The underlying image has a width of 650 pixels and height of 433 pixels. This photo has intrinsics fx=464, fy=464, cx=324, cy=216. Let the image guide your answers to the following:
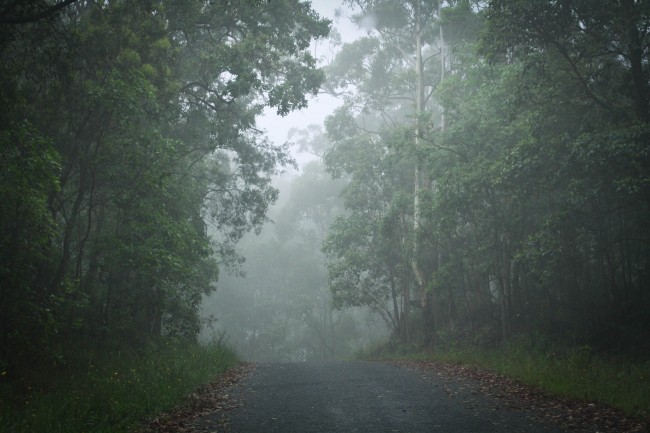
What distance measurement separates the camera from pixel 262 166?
22.2 metres

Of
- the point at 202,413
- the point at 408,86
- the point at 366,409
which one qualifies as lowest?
the point at 366,409

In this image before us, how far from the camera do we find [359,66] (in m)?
30.1

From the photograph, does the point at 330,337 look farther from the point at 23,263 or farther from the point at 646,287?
the point at 23,263

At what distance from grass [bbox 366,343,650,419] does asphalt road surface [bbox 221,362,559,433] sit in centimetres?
158

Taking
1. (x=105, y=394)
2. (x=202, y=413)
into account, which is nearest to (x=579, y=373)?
(x=202, y=413)

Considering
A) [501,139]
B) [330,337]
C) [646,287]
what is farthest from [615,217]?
[330,337]

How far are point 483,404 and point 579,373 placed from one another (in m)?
3.10

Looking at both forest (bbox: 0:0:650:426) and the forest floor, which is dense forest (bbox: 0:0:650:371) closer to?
forest (bbox: 0:0:650:426)

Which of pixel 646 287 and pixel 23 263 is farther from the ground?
pixel 23 263

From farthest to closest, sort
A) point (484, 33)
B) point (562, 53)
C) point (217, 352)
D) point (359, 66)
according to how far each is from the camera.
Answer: point (359, 66) → point (217, 352) → point (484, 33) → point (562, 53)

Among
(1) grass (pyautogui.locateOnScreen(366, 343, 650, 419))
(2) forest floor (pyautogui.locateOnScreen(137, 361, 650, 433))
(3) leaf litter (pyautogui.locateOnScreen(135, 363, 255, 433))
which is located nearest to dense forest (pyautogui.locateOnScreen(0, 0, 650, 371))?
(1) grass (pyautogui.locateOnScreen(366, 343, 650, 419))

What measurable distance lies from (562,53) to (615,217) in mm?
5195

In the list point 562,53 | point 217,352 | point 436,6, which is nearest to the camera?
point 562,53

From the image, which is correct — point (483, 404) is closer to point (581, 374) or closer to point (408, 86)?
point (581, 374)
